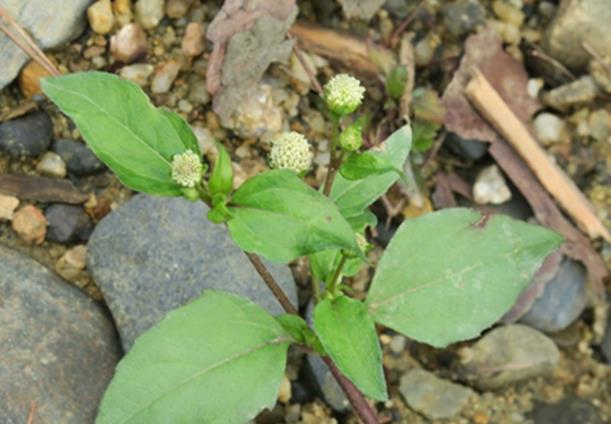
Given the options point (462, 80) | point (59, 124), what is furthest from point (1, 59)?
point (462, 80)

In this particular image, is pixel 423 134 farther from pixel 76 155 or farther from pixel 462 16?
pixel 76 155

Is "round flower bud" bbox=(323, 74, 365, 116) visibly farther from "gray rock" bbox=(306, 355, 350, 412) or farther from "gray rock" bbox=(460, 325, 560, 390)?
"gray rock" bbox=(460, 325, 560, 390)

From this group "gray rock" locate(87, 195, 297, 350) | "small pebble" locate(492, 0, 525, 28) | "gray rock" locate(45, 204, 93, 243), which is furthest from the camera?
"small pebble" locate(492, 0, 525, 28)

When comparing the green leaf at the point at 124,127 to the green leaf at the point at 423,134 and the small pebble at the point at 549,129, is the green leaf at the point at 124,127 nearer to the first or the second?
the green leaf at the point at 423,134

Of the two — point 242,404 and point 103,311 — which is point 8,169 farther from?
point 242,404

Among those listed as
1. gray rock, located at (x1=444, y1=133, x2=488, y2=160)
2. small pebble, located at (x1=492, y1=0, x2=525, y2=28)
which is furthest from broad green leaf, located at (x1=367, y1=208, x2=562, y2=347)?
small pebble, located at (x1=492, y1=0, x2=525, y2=28)

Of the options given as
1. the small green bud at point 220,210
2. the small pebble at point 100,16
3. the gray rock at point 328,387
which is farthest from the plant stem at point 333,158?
the small pebble at point 100,16
